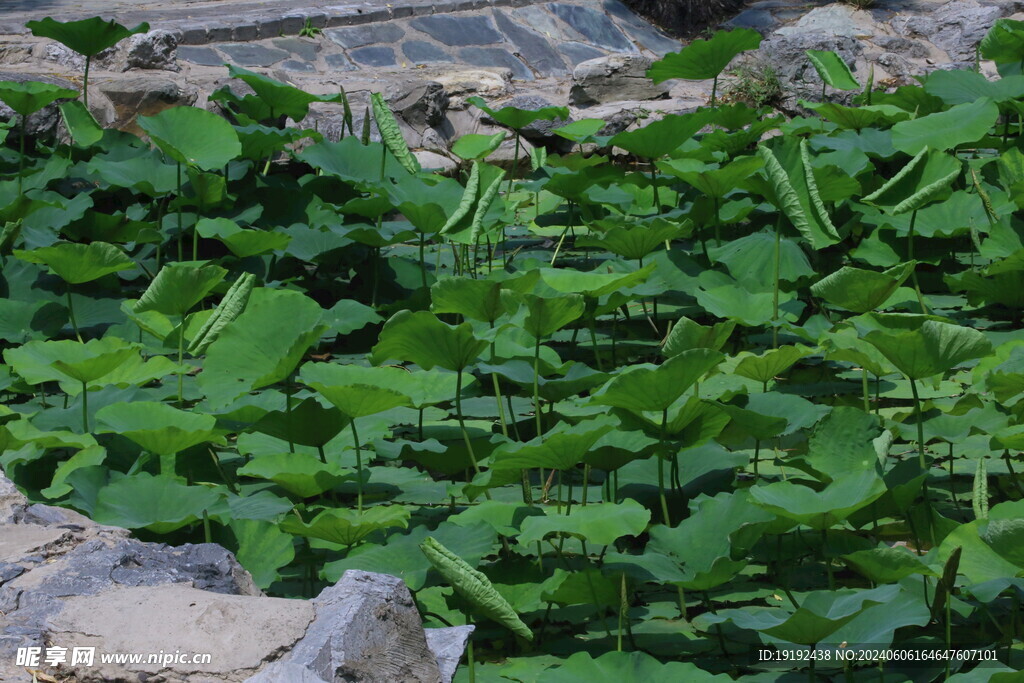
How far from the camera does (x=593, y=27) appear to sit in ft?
28.1

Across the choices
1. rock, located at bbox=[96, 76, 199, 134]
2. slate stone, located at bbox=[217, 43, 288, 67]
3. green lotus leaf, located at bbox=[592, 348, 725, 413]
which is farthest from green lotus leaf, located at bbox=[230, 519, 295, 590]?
slate stone, located at bbox=[217, 43, 288, 67]

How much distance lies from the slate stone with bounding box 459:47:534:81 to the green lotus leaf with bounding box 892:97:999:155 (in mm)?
3992

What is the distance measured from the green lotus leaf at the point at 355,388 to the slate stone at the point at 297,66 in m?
4.61

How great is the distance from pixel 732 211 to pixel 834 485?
6.44 feet

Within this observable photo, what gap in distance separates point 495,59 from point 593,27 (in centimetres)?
146

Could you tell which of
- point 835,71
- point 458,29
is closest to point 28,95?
point 835,71

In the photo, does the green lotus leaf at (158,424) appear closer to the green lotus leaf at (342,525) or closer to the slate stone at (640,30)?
the green lotus leaf at (342,525)

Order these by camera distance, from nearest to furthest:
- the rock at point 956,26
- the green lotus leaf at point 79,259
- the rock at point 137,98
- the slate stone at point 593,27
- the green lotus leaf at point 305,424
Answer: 1. the green lotus leaf at point 305,424
2. the green lotus leaf at point 79,259
3. the rock at point 137,98
4. the rock at point 956,26
5. the slate stone at point 593,27

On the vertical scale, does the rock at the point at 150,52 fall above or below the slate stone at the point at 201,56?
above

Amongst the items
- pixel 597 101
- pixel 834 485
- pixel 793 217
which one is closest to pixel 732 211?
pixel 793 217

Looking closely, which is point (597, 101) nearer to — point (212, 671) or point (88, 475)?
point (88, 475)

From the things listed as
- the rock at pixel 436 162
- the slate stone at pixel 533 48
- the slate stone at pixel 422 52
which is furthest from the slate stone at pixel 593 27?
the rock at pixel 436 162

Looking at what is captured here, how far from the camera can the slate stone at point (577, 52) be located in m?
7.97

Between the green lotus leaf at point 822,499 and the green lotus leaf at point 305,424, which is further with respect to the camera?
the green lotus leaf at point 305,424
